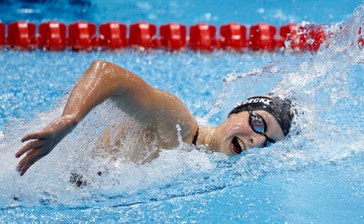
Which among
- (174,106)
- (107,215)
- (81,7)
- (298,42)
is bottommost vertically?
(107,215)

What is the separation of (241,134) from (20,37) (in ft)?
8.40

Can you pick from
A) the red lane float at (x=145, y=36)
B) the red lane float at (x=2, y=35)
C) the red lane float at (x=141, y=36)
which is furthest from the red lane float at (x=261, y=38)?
the red lane float at (x=2, y=35)

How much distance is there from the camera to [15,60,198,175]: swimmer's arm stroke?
1.90m

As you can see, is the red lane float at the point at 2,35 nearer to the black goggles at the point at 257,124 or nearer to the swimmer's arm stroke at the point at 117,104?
the swimmer's arm stroke at the point at 117,104

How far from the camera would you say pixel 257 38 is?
4926 millimetres

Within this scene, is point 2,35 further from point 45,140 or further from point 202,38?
point 45,140

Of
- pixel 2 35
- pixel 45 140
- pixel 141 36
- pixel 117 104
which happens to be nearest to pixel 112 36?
pixel 141 36

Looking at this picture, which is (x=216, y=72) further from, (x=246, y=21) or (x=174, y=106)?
(x=174, y=106)

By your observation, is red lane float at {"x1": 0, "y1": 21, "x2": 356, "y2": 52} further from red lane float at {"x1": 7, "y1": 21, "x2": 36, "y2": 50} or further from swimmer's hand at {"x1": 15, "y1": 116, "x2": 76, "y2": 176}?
swimmer's hand at {"x1": 15, "y1": 116, "x2": 76, "y2": 176}

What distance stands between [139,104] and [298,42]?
243 cm

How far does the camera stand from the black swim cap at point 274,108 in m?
2.82

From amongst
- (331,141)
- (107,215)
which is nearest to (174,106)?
(107,215)

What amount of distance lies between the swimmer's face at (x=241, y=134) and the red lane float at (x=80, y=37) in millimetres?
2238

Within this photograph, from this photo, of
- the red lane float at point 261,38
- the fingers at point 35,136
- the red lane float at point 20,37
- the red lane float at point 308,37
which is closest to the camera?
the fingers at point 35,136
